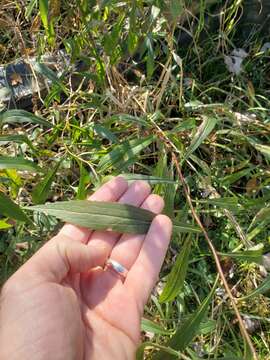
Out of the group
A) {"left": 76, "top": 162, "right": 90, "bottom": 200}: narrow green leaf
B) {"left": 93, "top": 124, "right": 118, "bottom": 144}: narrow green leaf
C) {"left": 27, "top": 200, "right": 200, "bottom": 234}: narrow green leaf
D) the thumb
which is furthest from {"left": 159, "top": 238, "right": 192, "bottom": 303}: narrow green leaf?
{"left": 93, "top": 124, "right": 118, "bottom": 144}: narrow green leaf

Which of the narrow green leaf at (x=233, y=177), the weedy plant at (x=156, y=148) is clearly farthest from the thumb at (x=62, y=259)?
the narrow green leaf at (x=233, y=177)

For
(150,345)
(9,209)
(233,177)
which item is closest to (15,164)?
(9,209)

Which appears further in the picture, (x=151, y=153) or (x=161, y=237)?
(x=151, y=153)

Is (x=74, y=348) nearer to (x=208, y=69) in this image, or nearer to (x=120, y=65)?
(x=120, y=65)

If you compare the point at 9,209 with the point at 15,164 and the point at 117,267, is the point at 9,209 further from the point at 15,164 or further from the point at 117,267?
the point at 117,267

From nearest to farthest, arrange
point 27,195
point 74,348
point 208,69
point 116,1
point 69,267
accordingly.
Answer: point 74,348
point 69,267
point 116,1
point 27,195
point 208,69

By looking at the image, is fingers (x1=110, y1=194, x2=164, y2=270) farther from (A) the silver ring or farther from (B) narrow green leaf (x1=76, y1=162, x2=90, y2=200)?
(B) narrow green leaf (x1=76, y1=162, x2=90, y2=200)

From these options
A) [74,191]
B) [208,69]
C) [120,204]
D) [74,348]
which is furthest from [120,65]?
[74,348]
